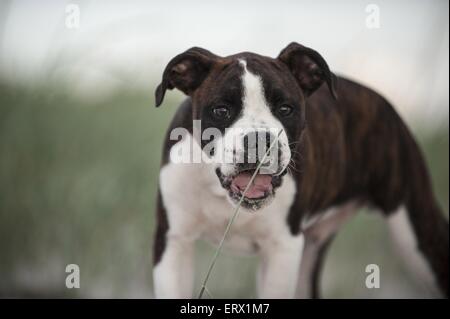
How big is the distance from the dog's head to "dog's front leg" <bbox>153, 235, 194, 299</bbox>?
1.38 feet

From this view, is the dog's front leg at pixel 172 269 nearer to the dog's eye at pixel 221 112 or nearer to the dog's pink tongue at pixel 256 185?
the dog's pink tongue at pixel 256 185

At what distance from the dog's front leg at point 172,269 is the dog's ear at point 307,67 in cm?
75

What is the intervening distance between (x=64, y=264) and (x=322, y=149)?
4.74 ft

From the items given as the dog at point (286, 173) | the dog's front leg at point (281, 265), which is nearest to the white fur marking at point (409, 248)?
the dog at point (286, 173)

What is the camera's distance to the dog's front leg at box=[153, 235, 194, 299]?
296 centimetres

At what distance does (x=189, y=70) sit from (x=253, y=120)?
14.1 inches

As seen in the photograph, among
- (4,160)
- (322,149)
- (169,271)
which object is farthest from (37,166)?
(322,149)

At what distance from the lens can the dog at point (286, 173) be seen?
102 inches

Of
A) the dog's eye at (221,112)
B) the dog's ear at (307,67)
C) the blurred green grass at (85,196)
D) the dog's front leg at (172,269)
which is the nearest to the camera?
the dog's eye at (221,112)

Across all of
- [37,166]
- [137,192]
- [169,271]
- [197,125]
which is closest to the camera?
[197,125]

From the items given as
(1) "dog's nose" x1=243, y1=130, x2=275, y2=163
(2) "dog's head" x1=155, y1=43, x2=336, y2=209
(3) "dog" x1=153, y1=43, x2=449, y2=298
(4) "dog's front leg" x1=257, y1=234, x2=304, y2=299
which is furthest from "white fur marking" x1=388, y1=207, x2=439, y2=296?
(1) "dog's nose" x1=243, y1=130, x2=275, y2=163
